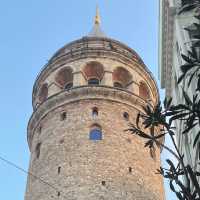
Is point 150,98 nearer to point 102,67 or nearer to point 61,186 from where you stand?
point 102,67

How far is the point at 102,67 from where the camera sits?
20.4 metres

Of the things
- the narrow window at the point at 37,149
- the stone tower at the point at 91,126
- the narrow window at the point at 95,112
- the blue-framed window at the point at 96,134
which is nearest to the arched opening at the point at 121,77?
the stone tower at the point at 91,126

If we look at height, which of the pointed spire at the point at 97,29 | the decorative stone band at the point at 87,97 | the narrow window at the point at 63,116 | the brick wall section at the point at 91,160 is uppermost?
the pointed spire at the point at 97,29

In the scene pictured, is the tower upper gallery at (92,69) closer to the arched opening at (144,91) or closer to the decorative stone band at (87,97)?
the arched opening at (144,91)

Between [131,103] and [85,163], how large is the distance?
13.3 ft

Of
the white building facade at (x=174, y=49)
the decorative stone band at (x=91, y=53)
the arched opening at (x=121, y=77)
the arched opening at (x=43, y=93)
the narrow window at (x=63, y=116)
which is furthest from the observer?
the arched opening at (x=43, y=93)

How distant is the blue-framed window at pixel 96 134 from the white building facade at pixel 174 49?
335 cm

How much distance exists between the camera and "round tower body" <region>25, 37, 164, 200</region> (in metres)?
15.7

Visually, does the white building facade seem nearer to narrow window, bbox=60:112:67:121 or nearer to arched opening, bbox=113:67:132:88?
narrow window, bbox=60:112:67:121

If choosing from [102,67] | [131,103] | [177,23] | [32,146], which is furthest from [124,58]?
[177,23]

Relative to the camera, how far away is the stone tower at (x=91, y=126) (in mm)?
15664

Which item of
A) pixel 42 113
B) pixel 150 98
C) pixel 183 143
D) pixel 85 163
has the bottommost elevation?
pixel 183 143

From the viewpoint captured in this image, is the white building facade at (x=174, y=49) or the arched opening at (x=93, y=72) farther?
the arched opening at (x=93, y=72)

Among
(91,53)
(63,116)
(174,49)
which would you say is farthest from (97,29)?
(174,49)
